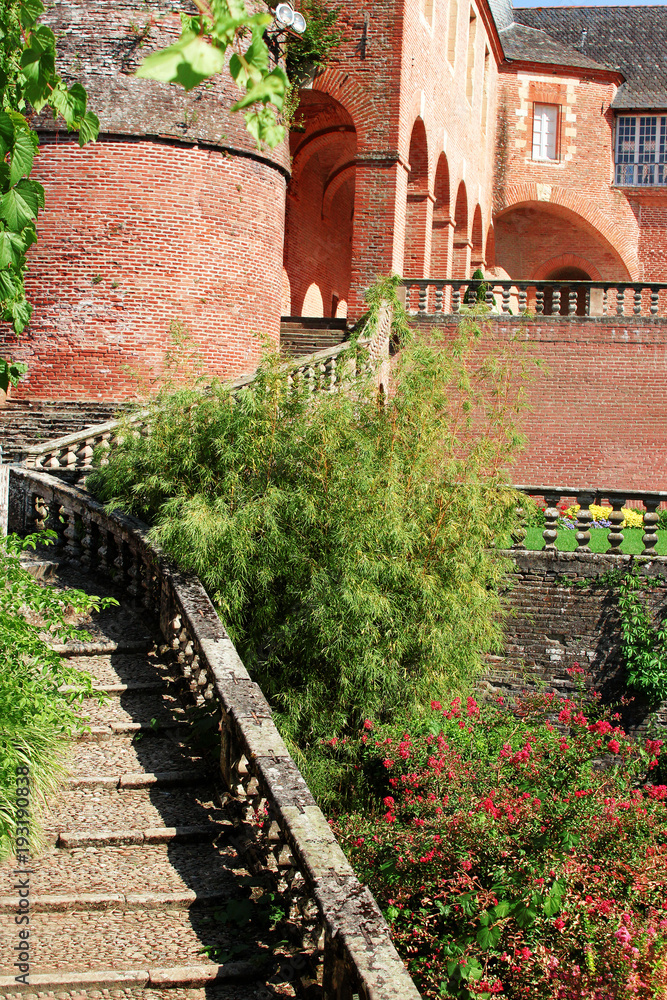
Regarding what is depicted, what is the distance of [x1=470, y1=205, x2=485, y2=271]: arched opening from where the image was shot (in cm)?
2622

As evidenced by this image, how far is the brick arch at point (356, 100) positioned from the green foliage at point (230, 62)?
14464 millimetres

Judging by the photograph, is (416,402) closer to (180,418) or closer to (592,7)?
(180,418)

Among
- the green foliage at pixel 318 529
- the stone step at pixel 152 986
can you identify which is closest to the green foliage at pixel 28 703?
the stone step at pixel 152 986

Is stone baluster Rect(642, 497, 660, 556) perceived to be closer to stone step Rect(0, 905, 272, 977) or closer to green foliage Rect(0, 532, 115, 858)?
green foliage Rect(0, 532, 115, 858)

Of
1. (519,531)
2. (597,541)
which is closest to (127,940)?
(519,531)

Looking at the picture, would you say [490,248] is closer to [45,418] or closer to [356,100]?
[356,100]

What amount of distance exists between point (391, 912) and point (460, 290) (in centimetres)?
1335

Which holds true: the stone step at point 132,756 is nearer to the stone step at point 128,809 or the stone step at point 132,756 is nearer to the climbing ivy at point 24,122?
the stone step at point 128,809

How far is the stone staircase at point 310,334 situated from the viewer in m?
15.8

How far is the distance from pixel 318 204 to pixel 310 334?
7.07m

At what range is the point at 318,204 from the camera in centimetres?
2184

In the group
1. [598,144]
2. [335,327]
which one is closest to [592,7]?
[598,144]

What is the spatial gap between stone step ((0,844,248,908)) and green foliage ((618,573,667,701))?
7.48 meters

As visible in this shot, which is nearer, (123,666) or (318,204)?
(123,666)
